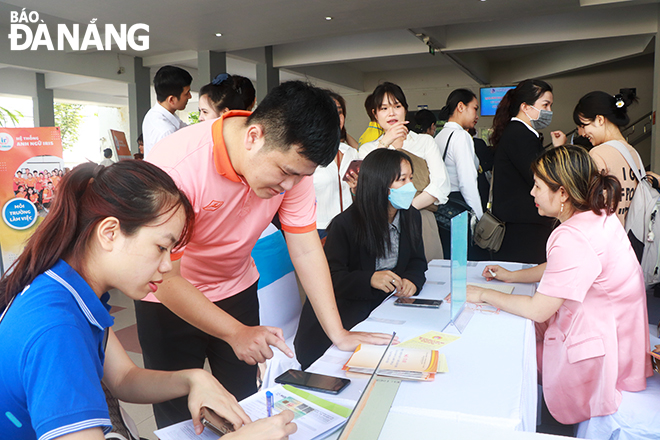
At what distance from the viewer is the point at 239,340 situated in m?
1.07

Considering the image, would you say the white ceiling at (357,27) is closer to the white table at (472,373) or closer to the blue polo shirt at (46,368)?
the white table at (472,373)

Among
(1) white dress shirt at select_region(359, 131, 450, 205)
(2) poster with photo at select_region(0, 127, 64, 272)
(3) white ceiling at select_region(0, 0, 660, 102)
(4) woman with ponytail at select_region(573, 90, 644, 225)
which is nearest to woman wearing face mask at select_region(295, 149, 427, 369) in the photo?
(1) white dress shirt at select_region(359, 131, 450, 205)

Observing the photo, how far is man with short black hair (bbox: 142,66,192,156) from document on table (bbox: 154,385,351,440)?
2004mm

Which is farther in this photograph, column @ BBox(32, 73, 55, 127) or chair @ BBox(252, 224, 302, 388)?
column @ BBox(32, 73, 55, 127)

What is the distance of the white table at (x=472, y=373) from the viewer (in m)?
0.90

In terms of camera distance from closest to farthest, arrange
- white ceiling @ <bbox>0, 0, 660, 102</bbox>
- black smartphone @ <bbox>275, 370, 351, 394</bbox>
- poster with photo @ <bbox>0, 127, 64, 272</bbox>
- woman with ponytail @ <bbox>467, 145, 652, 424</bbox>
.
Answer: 1. black smartphone @ <bbox>275, 370, 351, 394</bbox>
2. woman with ponytail @ <bbox>467, 145, 652, 424</bbox>
3. poster with photo @ <bbox>0, 127, 64, 272</bbox>
4. white ceiling @ <bbox>0, 0, 660, 102</bbox>

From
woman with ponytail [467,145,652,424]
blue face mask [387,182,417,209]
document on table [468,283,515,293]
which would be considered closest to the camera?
woman with ponytail [467,145,652,424]

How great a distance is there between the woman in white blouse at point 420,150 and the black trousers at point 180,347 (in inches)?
49.1

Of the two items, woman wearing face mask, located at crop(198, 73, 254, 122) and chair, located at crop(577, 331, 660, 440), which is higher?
woman wearing face mask, located at crop(198, 73, 254, 122)

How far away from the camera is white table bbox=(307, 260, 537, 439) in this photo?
2.95 feet

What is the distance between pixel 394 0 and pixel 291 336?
4.60m

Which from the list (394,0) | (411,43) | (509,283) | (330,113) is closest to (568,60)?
(411,43)

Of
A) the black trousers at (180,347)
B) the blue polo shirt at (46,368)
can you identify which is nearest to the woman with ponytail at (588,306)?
the black trousers at (180,347)

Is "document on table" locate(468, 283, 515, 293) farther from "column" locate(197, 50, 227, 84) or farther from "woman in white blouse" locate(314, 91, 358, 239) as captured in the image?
"column" locate(197, 50, 227, 84)
